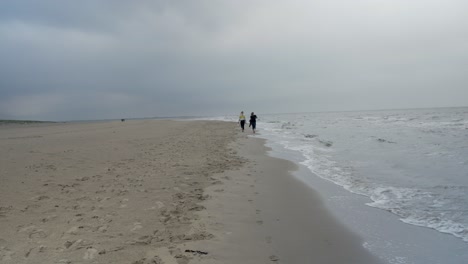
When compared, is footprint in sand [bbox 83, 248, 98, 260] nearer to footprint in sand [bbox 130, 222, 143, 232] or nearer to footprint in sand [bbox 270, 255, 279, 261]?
footprint in sand [bbox 130, 222, 143, 232]

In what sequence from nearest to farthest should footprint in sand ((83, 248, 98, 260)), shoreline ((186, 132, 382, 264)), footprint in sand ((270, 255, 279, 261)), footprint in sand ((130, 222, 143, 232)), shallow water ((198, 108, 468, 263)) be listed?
footprint in sand ((83, 248, 98, 260)), footprint in sand ((270, 255, 279, 261)), shoreline ((186, 132, 382, 264)), footprint in sand ((130, 222, 143, 232)), shallow water ((198, 108, 468, 263))

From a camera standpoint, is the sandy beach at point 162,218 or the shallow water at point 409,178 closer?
the sandy beach at point 162,218

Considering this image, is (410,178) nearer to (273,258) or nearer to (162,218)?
(273,258)

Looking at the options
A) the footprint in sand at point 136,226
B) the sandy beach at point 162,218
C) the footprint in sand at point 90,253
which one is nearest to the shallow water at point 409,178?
the sandy beach at point 162,218

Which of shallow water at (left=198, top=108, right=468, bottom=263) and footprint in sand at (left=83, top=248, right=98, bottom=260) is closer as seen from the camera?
footprint in sand at (left=83, top=248, right=98, bottom=260)

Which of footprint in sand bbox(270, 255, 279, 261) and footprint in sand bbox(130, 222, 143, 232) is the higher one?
footprint in sand bbox(130, 222, 143, 232)

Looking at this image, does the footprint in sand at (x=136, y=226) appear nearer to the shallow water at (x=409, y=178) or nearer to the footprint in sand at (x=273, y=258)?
the footprint in sand at (x=273, y=258)

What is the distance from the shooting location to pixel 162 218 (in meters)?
5.53

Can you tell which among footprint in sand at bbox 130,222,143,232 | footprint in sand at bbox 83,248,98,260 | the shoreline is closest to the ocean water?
the shoreline

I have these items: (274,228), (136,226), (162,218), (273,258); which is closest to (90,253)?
(136,226)

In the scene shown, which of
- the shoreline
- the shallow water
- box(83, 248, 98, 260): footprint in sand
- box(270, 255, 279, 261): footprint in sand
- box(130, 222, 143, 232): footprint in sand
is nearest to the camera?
box(83, 248, 98, 260): footprint in sand

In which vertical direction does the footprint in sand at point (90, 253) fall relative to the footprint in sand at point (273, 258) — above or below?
above

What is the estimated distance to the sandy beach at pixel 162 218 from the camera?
13.8ft

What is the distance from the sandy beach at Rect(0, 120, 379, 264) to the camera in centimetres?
419
